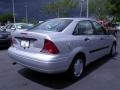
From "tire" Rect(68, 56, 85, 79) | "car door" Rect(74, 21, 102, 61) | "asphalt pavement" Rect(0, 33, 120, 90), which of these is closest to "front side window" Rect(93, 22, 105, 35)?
"car door" Rect(74, 21, 102, 61)

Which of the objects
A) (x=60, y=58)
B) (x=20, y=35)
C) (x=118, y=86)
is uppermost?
(x=20, y=35)

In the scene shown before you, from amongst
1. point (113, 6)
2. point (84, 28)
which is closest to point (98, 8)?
point (113, 6)

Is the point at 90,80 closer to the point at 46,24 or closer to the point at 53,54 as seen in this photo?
the point at 53,54

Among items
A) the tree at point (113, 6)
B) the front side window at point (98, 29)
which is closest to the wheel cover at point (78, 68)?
the front side window at point (98, 29)

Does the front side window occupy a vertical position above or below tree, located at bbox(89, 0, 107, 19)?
below

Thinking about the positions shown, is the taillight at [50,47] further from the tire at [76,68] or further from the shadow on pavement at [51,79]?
the shadow on pavement at [51,79]

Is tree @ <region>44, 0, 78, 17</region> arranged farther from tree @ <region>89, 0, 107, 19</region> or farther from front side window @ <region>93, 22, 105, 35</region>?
front side window @ <region>93, 22, 105, 35</region>

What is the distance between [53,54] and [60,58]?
19cm

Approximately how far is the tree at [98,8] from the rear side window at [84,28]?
39467 millimetres

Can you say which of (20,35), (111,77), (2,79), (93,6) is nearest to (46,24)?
(20,35)

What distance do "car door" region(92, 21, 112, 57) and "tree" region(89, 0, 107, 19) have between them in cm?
3838

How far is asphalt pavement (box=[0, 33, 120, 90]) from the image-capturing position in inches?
192

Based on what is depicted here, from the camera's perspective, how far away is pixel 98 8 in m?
45.8

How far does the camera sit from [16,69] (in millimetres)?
6293
